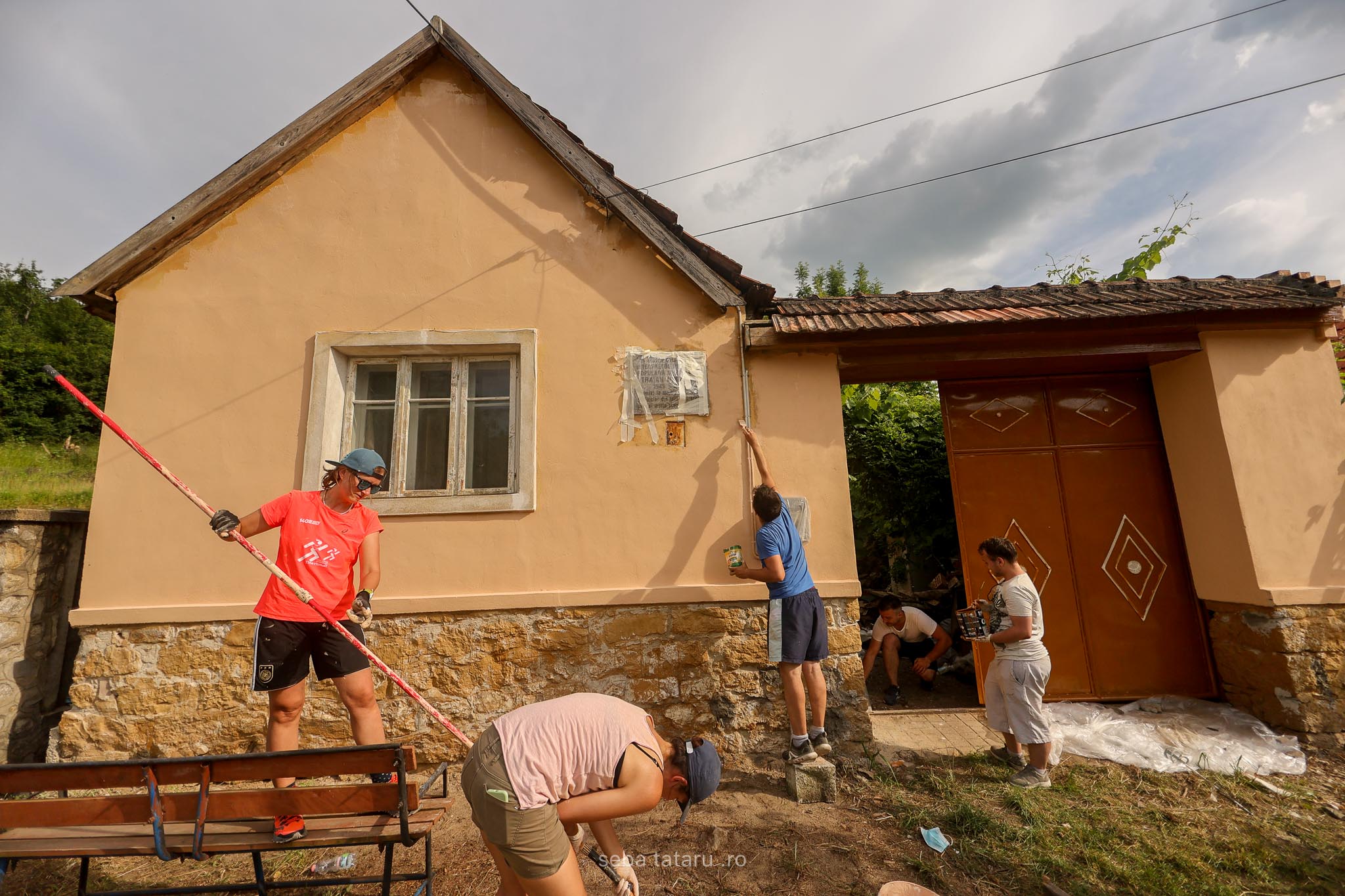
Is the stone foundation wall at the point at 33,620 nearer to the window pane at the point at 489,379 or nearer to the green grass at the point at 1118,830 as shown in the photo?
the window pane at the point at 489,379

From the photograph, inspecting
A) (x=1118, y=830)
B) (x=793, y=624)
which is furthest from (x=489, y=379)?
(x=1118, y=830)

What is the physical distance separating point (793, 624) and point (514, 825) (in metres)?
2.25

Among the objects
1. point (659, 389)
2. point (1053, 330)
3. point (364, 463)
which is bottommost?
point (364, 463)

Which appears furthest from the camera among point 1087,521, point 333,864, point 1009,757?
point 1087,521

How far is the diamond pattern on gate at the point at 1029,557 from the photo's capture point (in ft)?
17.3

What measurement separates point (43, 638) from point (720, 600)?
16.4 feet

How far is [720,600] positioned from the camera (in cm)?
430

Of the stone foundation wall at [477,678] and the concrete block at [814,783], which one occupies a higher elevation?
the stone foundation wall at [477,678]

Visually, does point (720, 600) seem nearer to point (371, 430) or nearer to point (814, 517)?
point (814, 517)

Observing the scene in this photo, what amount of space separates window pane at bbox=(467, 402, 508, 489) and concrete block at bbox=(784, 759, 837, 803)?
2822 mm

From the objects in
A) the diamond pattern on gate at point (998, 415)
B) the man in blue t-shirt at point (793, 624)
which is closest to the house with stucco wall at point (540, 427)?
the man in blue t-shirt at point (793, 624)

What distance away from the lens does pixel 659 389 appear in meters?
4.57

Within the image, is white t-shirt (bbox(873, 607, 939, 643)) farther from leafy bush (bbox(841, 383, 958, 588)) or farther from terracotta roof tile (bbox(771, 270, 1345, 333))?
terracotta roof tile (bbox(771, 270, 1345, 333))

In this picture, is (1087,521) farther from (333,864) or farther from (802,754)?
(333,864)
